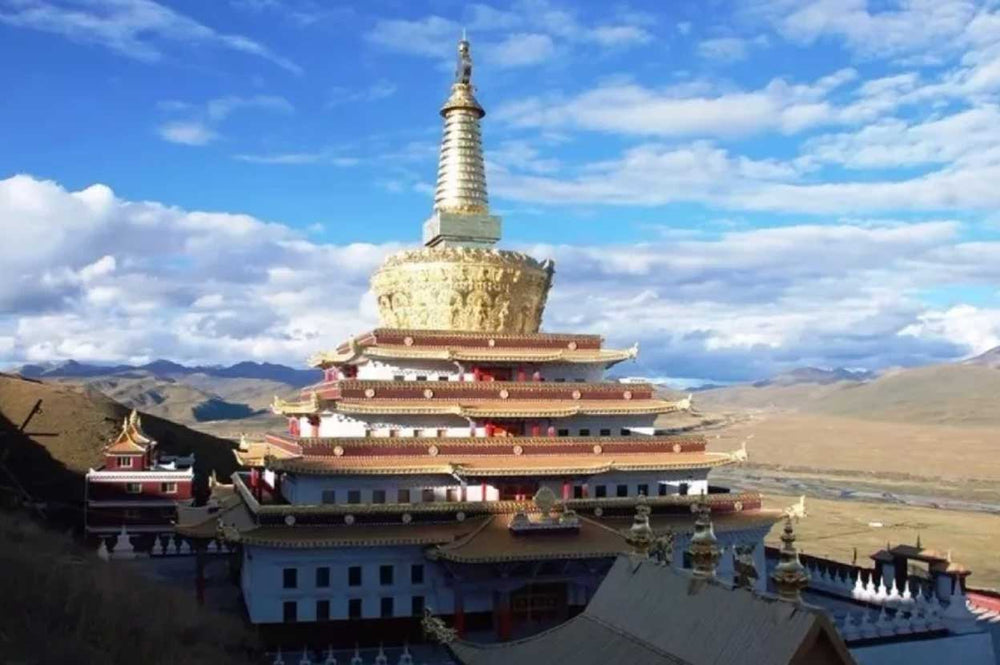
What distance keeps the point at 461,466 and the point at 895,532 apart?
169 ft

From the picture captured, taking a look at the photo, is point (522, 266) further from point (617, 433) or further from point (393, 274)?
point (617, 433)

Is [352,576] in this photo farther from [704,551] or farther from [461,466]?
[704,551]

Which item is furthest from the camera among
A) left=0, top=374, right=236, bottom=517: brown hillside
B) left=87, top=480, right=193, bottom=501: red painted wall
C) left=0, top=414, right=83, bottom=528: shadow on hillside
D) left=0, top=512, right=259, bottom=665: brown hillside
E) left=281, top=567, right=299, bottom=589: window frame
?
left=0, top=374, right=236, bottom=517: brown hillside

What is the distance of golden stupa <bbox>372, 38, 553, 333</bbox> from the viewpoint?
41188 millimetres

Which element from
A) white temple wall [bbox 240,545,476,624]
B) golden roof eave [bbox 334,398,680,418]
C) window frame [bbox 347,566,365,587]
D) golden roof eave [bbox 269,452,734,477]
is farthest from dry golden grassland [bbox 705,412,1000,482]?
window frame [bbox 347,566,365,587]

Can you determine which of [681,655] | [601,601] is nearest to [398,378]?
[601,601]

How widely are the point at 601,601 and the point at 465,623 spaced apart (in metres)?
18.3

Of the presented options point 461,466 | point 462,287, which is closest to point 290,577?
point 461,466

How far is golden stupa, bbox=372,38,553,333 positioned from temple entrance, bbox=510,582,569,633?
39.4 ft

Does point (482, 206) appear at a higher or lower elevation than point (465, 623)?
higher

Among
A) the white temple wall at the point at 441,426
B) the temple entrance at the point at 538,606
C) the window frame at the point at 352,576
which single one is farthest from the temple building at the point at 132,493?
the temple entrance at the point at 538,606

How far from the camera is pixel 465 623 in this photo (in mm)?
34500

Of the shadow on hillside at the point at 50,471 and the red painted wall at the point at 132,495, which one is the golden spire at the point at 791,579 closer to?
the red painted wall at the point at 132,495

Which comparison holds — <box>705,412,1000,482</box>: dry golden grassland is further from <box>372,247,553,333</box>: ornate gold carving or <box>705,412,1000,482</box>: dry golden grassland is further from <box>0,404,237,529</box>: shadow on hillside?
<box>372,247,553,333</box>: ornate gold carving
